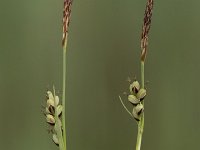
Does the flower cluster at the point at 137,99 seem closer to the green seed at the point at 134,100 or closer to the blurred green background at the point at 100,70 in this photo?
the green seed at the point at 134,100

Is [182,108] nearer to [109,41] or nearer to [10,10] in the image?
[109,41]

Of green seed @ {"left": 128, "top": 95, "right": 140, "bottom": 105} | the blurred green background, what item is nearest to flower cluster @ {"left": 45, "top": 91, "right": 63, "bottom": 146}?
green seed @ {"left": 128, "top": 95, "right": 140, "bottom": 105}

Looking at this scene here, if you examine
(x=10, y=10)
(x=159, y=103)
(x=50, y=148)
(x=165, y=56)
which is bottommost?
(x=50, y=148)

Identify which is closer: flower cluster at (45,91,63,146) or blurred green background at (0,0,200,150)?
flower cluster at (45,91,63,146)

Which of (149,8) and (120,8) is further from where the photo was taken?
(120,8)

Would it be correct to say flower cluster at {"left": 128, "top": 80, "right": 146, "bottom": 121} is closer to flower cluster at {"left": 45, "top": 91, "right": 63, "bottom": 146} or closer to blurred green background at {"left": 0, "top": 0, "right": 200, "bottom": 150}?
flower cluster at {"left": 45, "top": 91, "right": 63, "bottom": 146}

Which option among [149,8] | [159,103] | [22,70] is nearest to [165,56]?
[159,103]

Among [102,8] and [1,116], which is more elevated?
[102,8]
